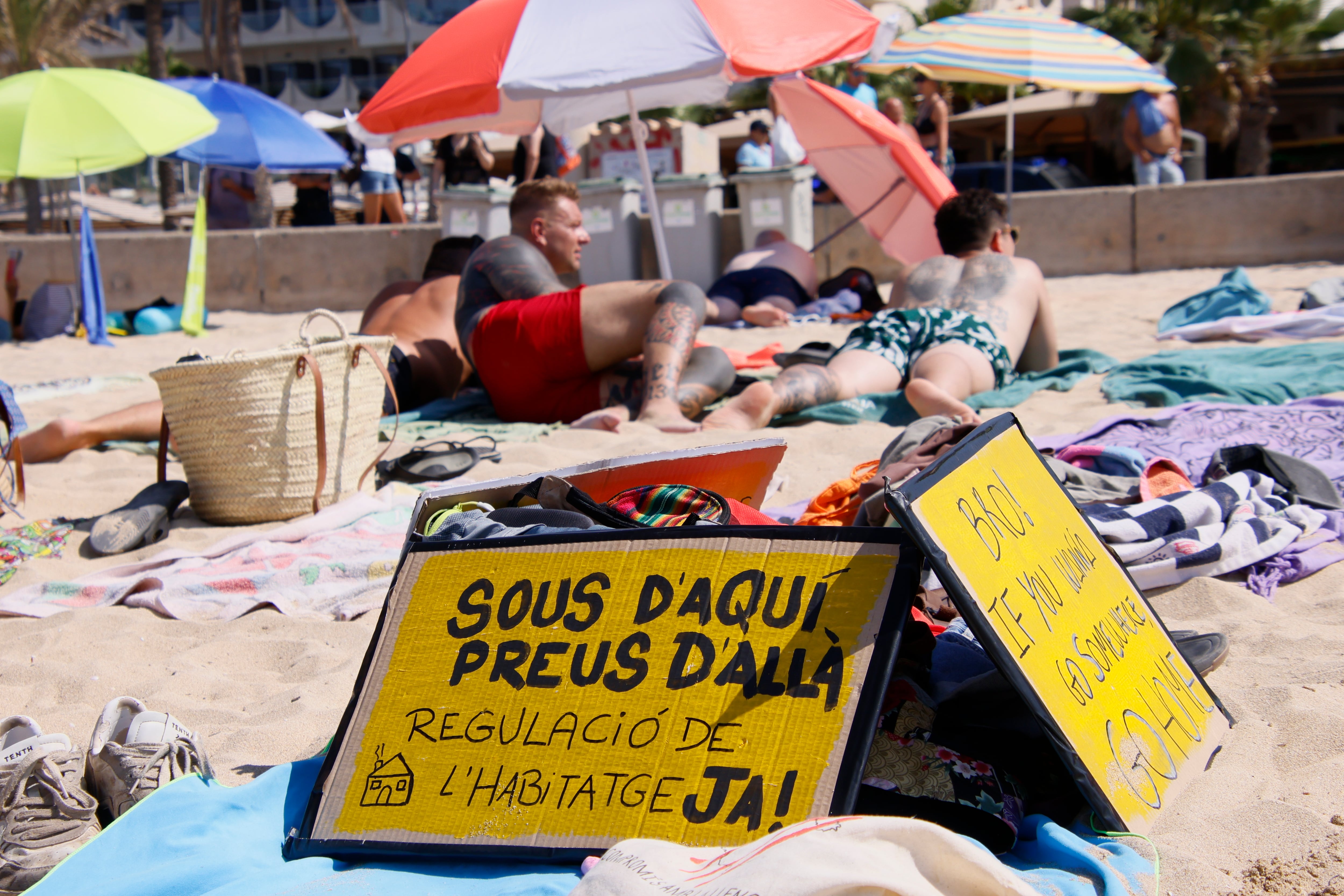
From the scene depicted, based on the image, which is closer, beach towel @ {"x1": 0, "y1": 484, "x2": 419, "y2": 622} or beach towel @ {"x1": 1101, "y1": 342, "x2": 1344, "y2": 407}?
beach towel @ {"x1": 0, "y1": 484, "x2": 419, "y2": 622}

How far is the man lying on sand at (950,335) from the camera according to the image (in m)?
4.16

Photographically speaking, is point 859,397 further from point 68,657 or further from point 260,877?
point 260,877

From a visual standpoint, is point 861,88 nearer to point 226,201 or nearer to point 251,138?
point 251,138

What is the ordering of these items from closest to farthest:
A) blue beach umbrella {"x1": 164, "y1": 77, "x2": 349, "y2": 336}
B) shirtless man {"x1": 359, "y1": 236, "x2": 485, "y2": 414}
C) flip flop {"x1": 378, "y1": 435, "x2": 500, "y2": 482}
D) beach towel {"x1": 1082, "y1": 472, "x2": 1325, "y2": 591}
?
1. beach towel {"x1": 1082, "y1": 472, "x2": 1325, "y2": 591}
2. flip flop {"x1": 378, "y1": 435, "x2": 500, "y2": 482}
3. shirtless man {"x1": 359, "y1": 236, "x2": 485, "y2": 414}
4. blue beach umbrella {"x1": 164, "y1": 77, "x2": 349, "y2": 336}

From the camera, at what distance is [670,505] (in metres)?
1.84

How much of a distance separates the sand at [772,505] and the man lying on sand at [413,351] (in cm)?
12

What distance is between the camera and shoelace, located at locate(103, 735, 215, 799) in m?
1.61

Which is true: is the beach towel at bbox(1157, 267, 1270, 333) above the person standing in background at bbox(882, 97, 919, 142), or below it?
below

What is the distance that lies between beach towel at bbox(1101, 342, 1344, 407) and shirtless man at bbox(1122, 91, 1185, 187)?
4873mm

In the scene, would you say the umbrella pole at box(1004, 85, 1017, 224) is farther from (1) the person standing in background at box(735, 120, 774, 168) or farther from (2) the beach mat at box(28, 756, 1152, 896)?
(2) the beach mat at box(28, 756, 1152, 896)

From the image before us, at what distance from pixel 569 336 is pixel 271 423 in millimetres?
1380

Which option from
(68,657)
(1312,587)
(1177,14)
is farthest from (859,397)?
(1177,14)

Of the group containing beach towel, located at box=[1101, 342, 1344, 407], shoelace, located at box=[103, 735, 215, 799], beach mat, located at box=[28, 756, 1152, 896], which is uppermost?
beach towel, located at box=[1101, 342, 1344, 407]

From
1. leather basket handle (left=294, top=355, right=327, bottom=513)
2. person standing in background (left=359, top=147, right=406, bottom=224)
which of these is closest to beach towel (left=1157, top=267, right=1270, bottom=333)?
leather basket handle (left=294, top=355, right=327, bottom=513)
